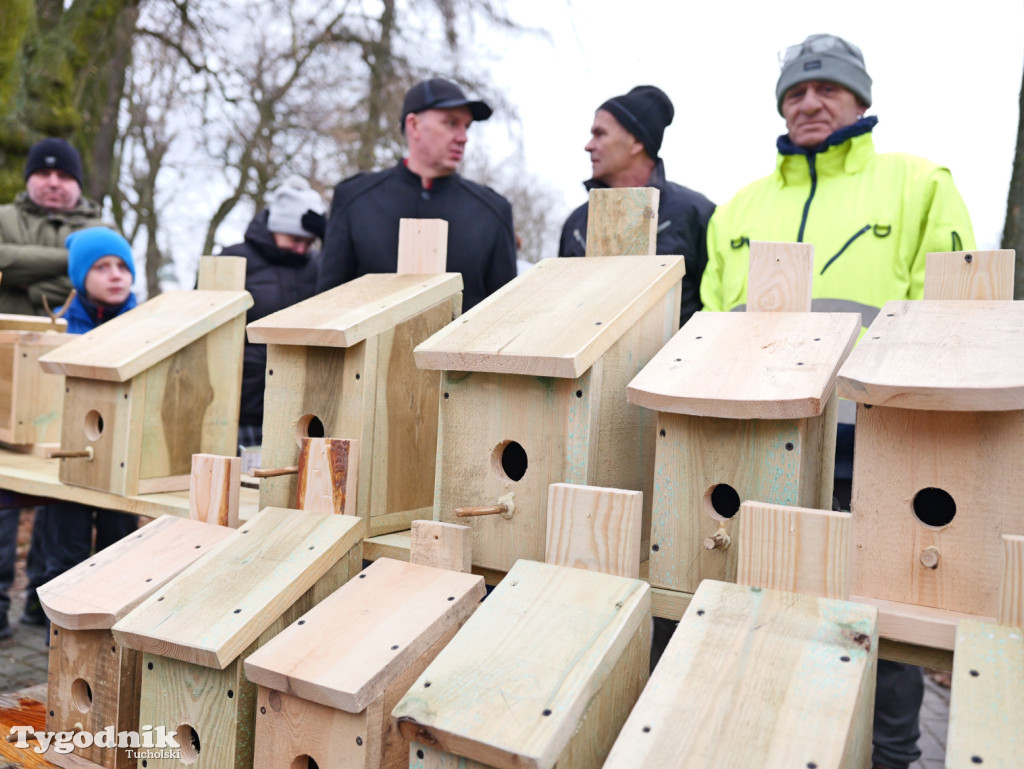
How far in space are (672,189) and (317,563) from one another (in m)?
2.00

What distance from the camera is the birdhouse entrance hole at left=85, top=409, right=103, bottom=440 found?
108 inches

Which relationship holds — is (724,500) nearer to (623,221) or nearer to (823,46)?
(623,221)

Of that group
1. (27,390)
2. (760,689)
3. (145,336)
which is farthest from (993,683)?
(27,390)

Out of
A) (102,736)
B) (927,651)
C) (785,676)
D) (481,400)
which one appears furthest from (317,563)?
(927,651)

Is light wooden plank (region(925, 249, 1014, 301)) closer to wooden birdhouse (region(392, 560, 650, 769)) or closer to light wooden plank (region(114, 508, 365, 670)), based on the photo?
wooden birdhouse (region(392, 560, 650, 769))

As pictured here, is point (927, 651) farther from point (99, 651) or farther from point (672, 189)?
point (672, 189)

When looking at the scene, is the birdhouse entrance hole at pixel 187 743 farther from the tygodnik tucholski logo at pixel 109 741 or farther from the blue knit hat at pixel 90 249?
the blue knit hat at pixel 90 249

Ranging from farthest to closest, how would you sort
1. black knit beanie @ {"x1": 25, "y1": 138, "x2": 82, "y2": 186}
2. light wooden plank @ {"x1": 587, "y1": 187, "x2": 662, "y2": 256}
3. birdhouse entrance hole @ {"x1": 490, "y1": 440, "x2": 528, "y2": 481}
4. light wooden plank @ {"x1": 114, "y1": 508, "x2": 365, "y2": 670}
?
1. black knit beanie @ {"x1": 25, "y1": 138, "x2": 82, "y2": 186}
2. light wooden plank @ {"x1": 587, "y1": 187, "x2": 662, "y2": 256}
3. birdhouse entrance hole @ {"x1": 490, "y1": 440, "x2": 528, "y2": 481}
4. light wooden plank @ {"x1": 114, "y1": 508, "x2": 365, "y2": 670}

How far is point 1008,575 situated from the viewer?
1384mm

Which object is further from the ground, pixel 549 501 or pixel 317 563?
pixel 549 501

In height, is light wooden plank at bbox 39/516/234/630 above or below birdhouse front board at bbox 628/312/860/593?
below

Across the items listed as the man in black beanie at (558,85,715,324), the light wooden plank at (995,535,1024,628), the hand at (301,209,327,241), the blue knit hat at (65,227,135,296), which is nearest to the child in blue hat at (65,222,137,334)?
the blue knit hat at (65,227,135,296)

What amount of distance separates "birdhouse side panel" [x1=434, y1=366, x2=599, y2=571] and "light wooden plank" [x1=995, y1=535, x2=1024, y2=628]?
72cm

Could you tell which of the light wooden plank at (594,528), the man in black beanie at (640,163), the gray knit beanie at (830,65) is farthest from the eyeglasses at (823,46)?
the light wooden plank at (594,528)
